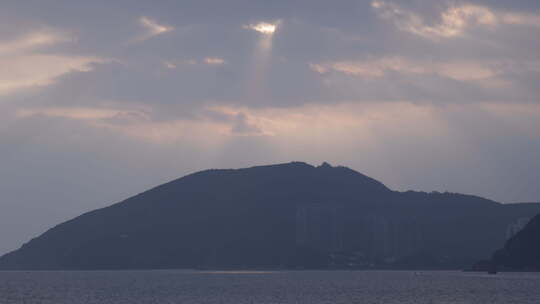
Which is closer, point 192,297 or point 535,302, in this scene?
point 535,302

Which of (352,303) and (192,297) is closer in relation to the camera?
(352,303)

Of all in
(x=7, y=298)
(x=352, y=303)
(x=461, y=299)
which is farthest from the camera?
(x=7, y=298)

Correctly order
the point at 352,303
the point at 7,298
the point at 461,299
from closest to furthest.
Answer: the point at 352,303
the point at 461,299
the point at 7,298

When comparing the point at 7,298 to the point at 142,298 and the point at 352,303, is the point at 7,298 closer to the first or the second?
the point at 142,298

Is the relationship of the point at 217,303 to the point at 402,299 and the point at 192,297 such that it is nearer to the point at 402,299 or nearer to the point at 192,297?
the point at 192,297

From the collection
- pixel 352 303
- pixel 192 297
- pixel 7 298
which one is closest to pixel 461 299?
pixel 352 303

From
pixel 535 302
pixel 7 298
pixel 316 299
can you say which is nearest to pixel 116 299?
pixel 7 298

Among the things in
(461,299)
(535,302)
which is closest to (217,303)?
(461,299)

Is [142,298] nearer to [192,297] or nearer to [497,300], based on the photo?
[192,297]
